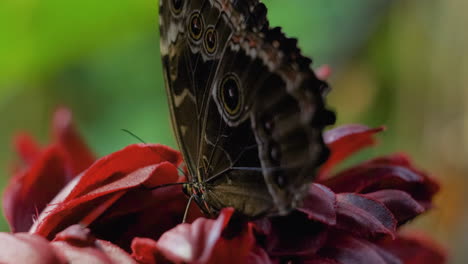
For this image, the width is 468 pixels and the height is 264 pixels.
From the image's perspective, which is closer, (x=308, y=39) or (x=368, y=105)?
(x=308, y=39)

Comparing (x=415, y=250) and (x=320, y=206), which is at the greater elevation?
(x=320, y=206)

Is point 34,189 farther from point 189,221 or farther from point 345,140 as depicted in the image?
point 345,140

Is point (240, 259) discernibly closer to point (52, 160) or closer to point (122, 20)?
point (52, 160)

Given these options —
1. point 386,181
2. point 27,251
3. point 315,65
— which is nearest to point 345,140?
point 386,181

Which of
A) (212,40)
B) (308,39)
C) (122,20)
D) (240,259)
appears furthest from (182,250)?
(308,39)

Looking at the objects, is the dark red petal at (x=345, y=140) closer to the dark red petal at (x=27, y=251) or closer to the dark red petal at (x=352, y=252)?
the dark red petal at (x=352, y=252)

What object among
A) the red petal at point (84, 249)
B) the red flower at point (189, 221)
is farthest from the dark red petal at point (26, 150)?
the red petal at point (84, 249)
